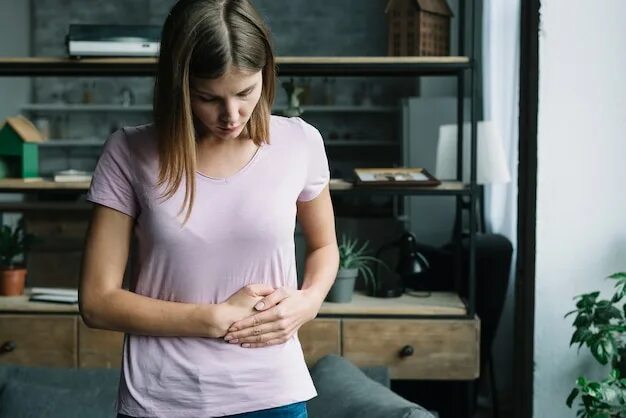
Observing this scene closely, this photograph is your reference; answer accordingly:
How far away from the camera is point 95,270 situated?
1.22 m

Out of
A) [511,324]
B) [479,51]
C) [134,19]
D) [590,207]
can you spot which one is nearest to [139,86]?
[134,19]

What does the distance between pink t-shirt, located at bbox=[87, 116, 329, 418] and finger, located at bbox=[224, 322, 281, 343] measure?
0.6 inches

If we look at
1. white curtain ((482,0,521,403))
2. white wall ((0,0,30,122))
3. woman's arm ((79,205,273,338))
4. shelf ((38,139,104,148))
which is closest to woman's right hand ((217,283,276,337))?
woman's arm ((79,205,273,338))

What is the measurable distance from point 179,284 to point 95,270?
Answer: 0.39ft

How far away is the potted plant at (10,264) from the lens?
2.97m

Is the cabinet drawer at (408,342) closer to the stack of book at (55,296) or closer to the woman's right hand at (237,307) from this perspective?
the stack of book at (55,296)

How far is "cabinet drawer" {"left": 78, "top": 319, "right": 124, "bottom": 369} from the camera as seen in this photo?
9.22 feet

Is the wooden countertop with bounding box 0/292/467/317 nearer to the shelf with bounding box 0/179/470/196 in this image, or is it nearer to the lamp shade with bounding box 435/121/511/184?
the shelf with bounding box 0/179/470/196

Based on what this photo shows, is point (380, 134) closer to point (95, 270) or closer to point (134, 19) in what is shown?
point (134, 19)

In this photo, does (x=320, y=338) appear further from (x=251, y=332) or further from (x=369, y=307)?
(x=251, y=332)

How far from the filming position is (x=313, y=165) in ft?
4.33

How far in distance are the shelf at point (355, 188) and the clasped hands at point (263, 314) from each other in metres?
1.54

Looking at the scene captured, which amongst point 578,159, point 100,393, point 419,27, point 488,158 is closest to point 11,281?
point 100,393

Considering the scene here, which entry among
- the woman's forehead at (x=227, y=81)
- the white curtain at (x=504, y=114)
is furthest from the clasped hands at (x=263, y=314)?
the white curtain at (x=504, y=114)
